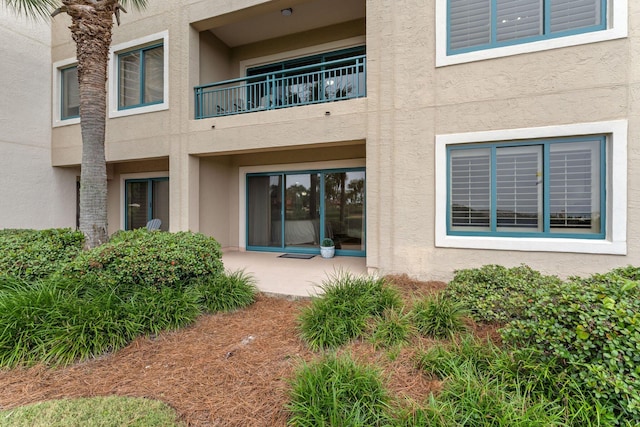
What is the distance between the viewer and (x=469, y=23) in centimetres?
570

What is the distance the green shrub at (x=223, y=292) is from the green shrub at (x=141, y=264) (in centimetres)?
25

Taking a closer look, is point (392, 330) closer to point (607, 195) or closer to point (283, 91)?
point (607, 195)

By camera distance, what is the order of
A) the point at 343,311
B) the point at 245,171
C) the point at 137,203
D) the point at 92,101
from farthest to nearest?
the point at 137,203 < the point at 245,171 < the point at 92,101 < the point at 343,311

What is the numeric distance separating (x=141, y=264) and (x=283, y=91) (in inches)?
207

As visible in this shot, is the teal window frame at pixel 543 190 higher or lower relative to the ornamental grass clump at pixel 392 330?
higher

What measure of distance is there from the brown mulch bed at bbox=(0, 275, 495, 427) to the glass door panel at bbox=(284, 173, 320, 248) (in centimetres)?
502

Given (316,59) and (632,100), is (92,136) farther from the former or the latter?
(632,100)

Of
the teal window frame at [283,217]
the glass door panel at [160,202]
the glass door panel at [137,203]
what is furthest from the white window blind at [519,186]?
the glass door panel at [137,203]

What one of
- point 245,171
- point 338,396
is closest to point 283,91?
point 245,171

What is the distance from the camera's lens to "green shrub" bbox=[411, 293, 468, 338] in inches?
143

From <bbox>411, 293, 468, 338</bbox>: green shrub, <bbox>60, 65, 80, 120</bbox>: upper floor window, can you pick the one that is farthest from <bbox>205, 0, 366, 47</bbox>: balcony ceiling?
<bbox>411, 293, 468, 338</bbox>: green shrub

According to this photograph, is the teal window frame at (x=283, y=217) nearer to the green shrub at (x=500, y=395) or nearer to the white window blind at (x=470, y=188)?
the white window blind at (x=470, y=188)

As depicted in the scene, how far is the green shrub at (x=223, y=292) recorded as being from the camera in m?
4.83

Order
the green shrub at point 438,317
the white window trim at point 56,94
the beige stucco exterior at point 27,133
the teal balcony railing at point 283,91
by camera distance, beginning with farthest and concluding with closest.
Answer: the white window trim at point 56,94, the beige stucco exterior at point 27,133, the teal balcony railing at point 283,91, the green shrub at point 438,317
